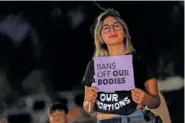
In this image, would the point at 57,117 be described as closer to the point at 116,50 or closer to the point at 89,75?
the point at 89,75

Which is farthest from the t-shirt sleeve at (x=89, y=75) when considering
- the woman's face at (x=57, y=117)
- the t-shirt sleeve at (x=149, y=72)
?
the t-shirt sleeve at (x=149, y=72)

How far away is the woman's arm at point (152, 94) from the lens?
2631mm

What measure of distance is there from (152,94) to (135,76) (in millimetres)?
174

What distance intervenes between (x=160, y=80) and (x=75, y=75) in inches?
23.4

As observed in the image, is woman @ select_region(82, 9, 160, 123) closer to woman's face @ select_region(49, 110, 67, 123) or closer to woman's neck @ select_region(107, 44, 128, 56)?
woman's neck @ select_region(107, 44, 128, 56)

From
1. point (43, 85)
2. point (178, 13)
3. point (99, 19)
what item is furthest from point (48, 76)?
point (178, 13)

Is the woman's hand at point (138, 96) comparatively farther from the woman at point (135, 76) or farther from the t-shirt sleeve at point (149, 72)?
the t-shirt sleeve at point (149, 72)

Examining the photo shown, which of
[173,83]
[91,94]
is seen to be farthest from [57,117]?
[173,83]

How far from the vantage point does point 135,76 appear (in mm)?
2627

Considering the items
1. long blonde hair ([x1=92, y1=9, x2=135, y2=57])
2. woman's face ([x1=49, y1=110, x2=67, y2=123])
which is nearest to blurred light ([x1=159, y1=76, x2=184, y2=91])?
long blonde hair ([x1=92, y1=9, x2=135, y2=57])

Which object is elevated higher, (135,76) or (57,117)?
(135,76)

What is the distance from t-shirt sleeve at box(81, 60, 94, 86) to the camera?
2662 millimetres

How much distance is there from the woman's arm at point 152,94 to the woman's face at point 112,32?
0.35 meters

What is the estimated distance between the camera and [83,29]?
268 cm
